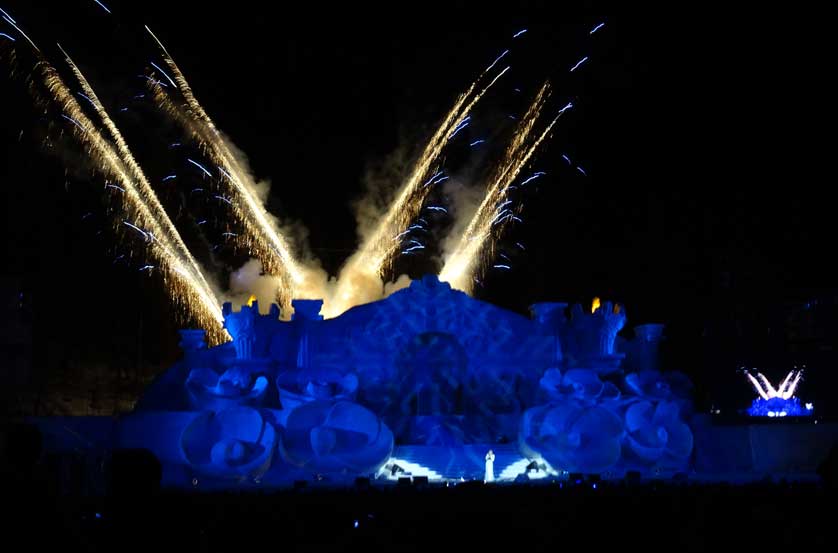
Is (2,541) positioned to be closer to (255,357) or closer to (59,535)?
(59,535)

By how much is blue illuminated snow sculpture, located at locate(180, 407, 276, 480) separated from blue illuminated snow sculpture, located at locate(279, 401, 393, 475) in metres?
0.46

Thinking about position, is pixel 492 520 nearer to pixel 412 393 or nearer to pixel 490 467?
pixel 490 467

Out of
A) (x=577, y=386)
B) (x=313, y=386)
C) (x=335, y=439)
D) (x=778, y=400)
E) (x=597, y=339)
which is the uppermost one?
(x=597, y=339)

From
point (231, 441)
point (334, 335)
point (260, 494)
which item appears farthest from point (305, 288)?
point (260, 494)

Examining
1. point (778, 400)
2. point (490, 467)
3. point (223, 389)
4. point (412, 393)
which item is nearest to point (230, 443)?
point (223, 389)

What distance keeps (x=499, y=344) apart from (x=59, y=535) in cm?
1630

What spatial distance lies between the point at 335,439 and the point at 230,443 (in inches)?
76.6

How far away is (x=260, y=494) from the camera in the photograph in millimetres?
9359

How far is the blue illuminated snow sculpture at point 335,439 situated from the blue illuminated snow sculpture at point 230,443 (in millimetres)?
457

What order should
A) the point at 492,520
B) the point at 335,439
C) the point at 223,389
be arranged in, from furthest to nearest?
the point at 223,389 → the point at 335,439 → the point at 492,520

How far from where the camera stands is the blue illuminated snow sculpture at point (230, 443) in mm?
16297

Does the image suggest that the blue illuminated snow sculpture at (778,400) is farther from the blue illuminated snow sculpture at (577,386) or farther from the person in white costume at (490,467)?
the person in white costume at (490,467)

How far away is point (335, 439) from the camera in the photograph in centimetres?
1664

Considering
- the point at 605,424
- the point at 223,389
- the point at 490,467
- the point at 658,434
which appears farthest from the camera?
the point at 658,434
